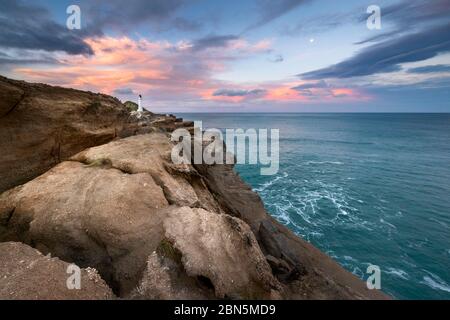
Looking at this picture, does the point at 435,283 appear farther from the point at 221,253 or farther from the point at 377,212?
the point at 221,253

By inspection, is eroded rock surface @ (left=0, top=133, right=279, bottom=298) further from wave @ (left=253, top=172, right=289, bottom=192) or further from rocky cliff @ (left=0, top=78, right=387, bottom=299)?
wave @ (left=253, top=172, right=289, bottom=192)

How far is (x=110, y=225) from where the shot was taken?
8531 millimetres

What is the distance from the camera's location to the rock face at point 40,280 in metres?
6.43

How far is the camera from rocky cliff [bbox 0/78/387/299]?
7.02 meters

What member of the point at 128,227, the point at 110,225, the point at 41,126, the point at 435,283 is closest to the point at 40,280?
the point at 110,225

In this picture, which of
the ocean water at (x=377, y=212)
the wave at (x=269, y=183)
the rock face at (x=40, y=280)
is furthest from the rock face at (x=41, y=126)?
the wave at (x=269, y=183)

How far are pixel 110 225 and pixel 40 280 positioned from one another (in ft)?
7.64

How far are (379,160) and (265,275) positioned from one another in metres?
64.6

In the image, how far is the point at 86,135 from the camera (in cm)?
1369

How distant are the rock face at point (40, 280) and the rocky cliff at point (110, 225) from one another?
3 cm

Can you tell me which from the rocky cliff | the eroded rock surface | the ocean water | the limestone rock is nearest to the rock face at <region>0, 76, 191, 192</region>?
the rocky cliff

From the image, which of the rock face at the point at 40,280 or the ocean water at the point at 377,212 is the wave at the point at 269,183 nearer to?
the ocean water at the point at 377,212
